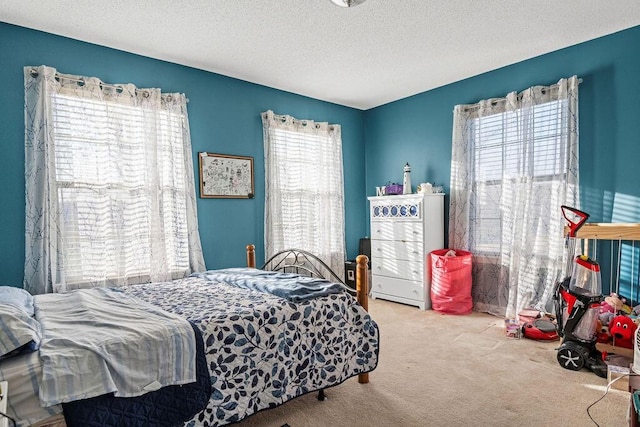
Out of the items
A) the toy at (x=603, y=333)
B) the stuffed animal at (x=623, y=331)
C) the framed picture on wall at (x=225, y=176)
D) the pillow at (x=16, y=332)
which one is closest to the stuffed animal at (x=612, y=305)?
the toy at (x=603, y=333)

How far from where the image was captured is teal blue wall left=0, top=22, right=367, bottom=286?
2.89 metres

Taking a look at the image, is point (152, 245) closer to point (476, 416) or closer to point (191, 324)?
point (191, 324)

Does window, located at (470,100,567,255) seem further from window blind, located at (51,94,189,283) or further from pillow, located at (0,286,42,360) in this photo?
pillow, located at (0,286,42,360)

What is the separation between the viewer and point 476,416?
208 cm

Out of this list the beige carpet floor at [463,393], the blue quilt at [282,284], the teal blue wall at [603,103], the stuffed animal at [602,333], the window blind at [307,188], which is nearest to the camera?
the beige carpet floor at [463,393]

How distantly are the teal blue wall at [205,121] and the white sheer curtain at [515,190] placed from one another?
164cm

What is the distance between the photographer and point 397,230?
4574 mm

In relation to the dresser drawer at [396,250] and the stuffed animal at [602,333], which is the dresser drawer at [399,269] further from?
the stuffed animal at [602,333]

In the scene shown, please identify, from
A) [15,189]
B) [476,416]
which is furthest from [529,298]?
[15,189]

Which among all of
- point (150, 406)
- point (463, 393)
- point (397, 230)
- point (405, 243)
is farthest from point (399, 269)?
point (150, 406)

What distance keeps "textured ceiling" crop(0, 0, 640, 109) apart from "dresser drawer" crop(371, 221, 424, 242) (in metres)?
1.73

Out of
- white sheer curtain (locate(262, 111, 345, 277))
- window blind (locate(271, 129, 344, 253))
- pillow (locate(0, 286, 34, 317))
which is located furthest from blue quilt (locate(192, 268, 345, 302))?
window blind (locate(271, 129, 344, 253))

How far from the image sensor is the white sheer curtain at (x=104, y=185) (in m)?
2.94

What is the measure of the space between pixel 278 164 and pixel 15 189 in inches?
98.3
